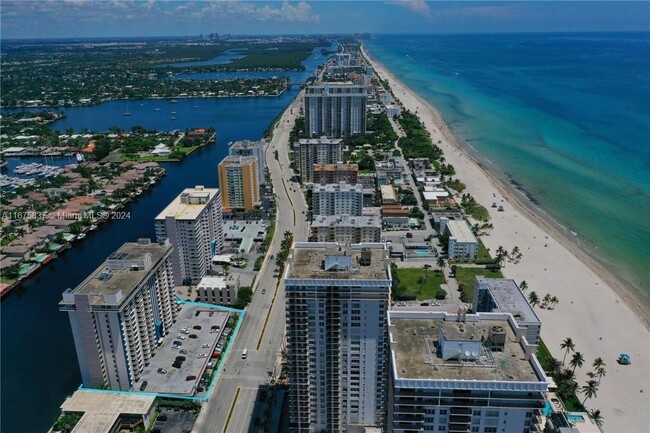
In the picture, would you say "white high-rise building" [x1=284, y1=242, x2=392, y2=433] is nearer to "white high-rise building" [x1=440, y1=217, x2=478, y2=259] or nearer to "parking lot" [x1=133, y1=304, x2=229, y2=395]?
"parking lot" [x1=133, y1=304, x2=229, y2=395]

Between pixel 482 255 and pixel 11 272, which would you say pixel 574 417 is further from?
pixel 11 272

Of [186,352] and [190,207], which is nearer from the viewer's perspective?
[186,352]

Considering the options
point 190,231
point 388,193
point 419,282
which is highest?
point 190,231

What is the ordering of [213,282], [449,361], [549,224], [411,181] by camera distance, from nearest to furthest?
[449,361] → [213,282] → [549,224] → [411,181]

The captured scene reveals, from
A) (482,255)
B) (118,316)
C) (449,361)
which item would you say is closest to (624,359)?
(482,255)

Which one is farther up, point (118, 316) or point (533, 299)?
point (118, 316)

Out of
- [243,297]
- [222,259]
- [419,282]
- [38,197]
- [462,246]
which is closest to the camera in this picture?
[243,297]
